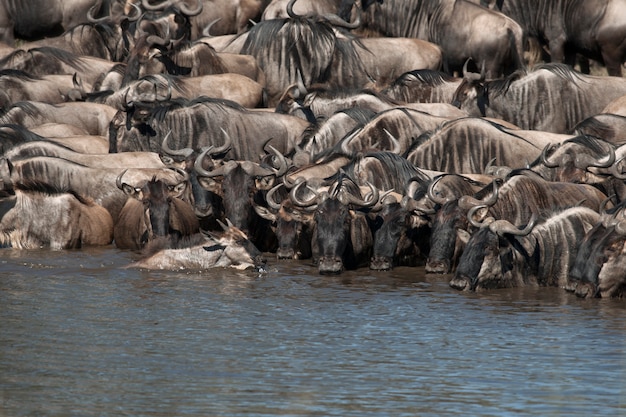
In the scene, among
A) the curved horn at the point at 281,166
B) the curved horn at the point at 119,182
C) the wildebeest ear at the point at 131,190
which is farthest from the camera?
the curved horn at the point at 281,166

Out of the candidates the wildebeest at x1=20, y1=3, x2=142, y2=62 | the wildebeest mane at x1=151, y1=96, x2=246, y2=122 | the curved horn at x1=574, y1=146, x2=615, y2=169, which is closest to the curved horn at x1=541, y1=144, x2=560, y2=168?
the curved horn at x1=574, y1=146, x2=615, y2=169

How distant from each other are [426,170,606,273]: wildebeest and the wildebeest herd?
2 centimetres

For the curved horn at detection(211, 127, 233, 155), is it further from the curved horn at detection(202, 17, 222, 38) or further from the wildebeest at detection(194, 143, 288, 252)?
the curved horn at detection(202, 17, 222, 38)

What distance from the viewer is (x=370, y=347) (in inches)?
433

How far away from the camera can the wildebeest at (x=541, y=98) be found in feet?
66.6

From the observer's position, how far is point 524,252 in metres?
13.8

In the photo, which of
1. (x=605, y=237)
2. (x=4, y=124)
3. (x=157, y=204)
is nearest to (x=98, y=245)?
(x=157, y=204)

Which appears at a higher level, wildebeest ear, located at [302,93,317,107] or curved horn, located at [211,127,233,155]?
wildebeest ear, located at [302,93,317,107]

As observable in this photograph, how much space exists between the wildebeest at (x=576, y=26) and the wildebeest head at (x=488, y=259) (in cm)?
944

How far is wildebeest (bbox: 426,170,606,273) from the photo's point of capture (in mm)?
14492

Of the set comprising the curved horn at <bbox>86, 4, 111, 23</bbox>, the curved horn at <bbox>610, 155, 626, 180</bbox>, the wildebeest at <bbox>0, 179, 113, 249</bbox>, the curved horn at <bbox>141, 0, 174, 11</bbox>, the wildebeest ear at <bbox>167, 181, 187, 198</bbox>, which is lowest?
the wildebeest at <bbox>0, 179, 113, 249</bbox>

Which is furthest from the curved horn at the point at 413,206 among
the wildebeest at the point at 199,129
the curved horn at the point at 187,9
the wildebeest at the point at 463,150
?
the curved horn at the point at 187,9

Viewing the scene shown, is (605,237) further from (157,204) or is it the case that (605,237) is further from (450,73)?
(450,73)

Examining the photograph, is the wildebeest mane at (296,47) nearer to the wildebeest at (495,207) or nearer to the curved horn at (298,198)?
the curved horn at (298,198)
